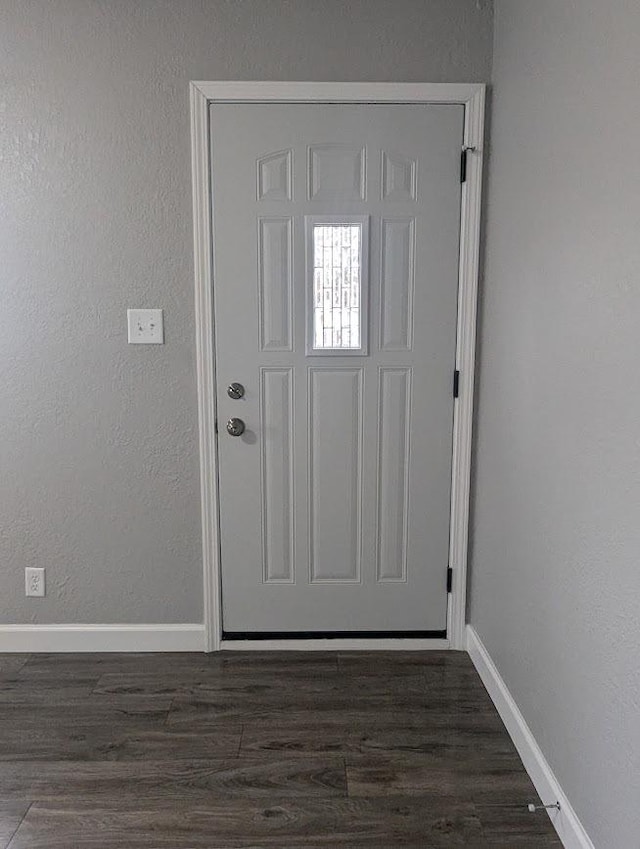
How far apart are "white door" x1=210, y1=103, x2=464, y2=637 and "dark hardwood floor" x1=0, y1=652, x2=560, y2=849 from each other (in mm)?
292

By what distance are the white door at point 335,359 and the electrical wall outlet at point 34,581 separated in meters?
0.72

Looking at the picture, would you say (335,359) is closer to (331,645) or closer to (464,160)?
(464,160)

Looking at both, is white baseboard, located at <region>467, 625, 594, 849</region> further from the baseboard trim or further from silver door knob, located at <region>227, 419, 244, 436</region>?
silver door knob, located at <region>227, 419, 244, 436</region>

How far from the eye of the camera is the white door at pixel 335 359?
2.60 m

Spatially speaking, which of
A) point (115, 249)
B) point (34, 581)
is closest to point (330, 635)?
point (34, 581)

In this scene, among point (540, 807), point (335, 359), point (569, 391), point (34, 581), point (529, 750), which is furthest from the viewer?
point (34, 581)

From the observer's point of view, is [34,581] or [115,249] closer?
[115,249]

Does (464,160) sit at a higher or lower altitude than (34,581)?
higher

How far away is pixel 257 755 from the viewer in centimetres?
218

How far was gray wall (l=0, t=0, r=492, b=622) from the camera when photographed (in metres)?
2.53

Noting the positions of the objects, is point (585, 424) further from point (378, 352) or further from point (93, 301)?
point (93, 301)

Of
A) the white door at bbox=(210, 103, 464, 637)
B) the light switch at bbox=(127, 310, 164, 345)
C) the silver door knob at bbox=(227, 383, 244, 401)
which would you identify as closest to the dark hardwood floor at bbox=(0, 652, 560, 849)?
the white door at bbox=(210, 103, 464, 637)

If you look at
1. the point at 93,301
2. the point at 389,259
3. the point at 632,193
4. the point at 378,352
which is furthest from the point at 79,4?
the point at 632,193

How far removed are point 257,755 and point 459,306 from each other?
1.69 metres
